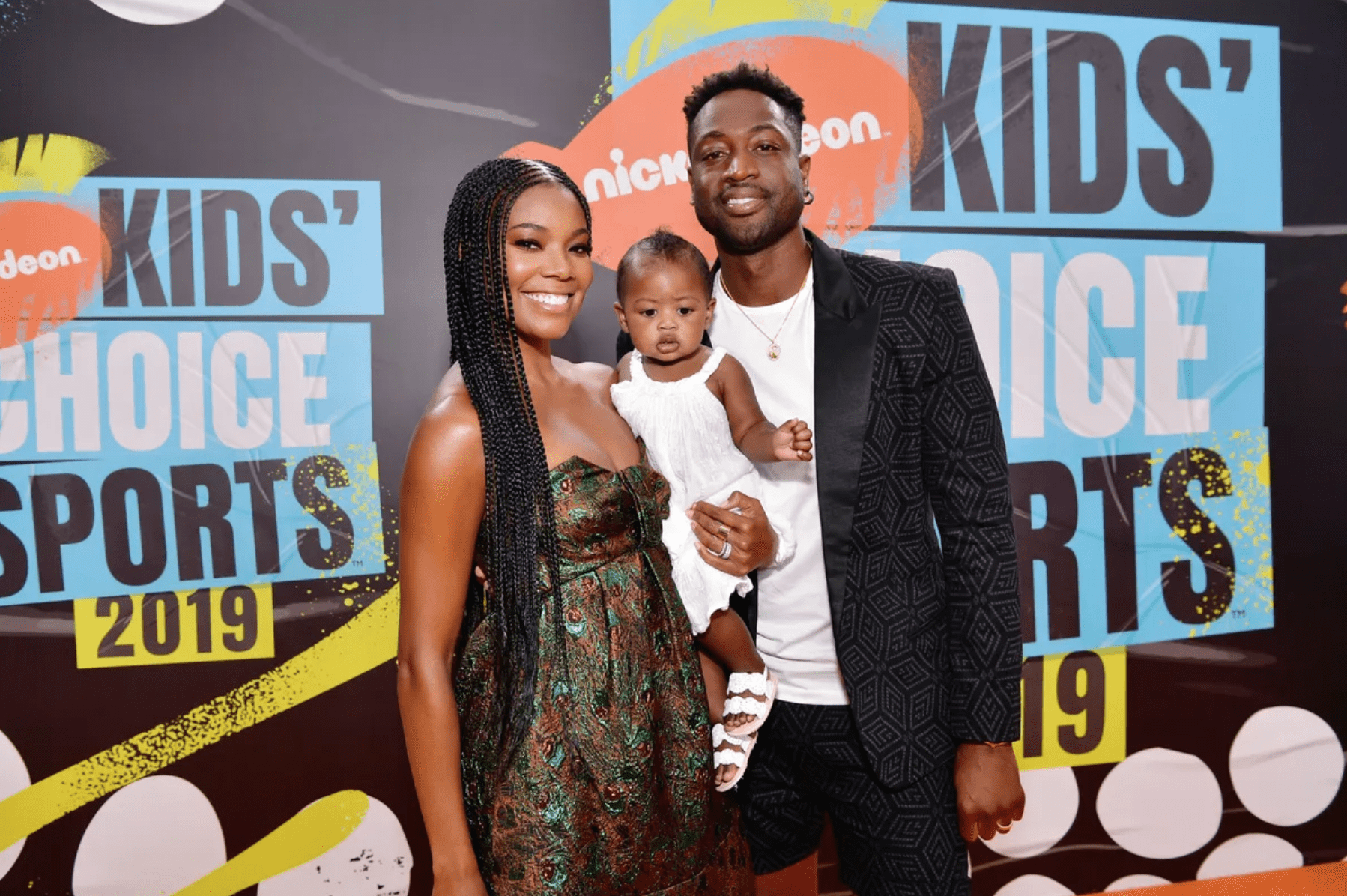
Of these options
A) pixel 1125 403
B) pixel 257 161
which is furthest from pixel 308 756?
pixel 1125 403

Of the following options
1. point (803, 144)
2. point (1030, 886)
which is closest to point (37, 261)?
point (803, 144)

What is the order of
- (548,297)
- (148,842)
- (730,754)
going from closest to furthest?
(548,297) → (730,754) → (148,842)

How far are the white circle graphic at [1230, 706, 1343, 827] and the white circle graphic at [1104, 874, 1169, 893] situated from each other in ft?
1.48

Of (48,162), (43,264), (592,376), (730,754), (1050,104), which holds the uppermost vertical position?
(1050,104)

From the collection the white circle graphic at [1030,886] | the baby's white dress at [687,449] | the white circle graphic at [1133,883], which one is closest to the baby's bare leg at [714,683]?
the baby's white dress at [687,449]

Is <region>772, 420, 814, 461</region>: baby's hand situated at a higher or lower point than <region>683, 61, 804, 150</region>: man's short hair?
lower

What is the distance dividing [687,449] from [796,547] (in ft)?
1.16

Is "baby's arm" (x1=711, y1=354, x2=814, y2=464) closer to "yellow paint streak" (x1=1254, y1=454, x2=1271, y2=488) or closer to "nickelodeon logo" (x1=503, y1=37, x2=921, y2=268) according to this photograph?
"nickelodeon logo" (x1=503, y1=37, x2=921, y2=268)

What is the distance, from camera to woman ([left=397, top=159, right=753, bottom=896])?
1493 mm

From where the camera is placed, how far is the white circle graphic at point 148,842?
2961 millimetres

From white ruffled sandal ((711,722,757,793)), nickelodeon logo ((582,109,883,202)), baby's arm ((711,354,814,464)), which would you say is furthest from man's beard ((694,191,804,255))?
nickelodeon logo ((582,109,883,202))

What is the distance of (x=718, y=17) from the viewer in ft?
10.3

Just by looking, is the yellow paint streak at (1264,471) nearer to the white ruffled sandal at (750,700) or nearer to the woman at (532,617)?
the white ruffled sandal at (750,700)

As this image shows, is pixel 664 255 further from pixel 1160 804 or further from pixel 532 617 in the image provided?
pixel 1160 804
